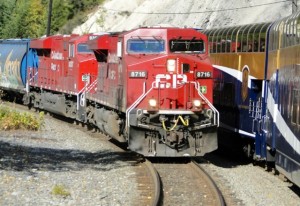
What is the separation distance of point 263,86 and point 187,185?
3.56 m

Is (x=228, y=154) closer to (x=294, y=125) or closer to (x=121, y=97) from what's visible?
(x=121, y=97)

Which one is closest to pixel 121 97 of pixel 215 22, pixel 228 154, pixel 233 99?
pixel 233 99

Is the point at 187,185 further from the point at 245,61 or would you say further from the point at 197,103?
the point at 245,61

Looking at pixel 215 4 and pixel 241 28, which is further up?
pixel 215 4

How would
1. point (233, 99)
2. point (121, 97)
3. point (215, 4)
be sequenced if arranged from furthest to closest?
point (215, 4) < point (233, 99) < point (121, 97)

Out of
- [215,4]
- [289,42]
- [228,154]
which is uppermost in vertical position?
[215,4]

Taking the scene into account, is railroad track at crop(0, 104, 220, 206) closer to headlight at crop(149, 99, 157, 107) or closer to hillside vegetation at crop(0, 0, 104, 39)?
headlight at crop(149, 99, 157, 107)

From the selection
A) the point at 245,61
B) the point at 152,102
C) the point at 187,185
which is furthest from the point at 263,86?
the point at 187,185

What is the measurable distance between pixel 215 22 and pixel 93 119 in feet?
101

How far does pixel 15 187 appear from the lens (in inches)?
478

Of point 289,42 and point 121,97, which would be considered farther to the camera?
point 121,97

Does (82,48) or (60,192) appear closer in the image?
(60,192)

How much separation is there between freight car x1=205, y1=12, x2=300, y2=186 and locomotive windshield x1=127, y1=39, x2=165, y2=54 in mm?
2160

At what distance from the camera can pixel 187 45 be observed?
Answer: 56.4ft
